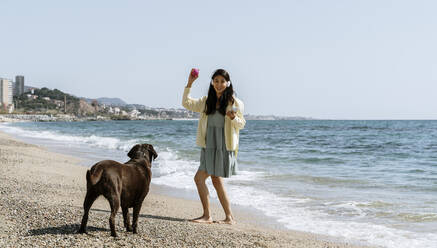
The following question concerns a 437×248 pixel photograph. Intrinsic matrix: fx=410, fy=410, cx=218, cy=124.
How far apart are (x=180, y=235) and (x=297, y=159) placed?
1112 cm

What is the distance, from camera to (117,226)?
447 cm

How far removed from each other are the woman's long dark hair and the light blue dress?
68 mm

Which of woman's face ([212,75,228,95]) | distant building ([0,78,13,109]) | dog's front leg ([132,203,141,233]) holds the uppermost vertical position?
distant building ([0,78,13,109])

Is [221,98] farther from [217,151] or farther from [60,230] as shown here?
[60,230]

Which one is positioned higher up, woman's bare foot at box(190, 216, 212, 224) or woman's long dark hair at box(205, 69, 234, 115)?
woman's long dark hair at box(205, 69, 234, 115)

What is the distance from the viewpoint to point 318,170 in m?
11.9

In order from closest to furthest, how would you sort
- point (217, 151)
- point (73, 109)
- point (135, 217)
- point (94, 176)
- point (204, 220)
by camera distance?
point (94, 176) < point (135, 217) < point (217, 151) < point (204, 220) < point (73, 109)

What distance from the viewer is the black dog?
3.73m

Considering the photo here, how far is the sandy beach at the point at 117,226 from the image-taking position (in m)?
3.85

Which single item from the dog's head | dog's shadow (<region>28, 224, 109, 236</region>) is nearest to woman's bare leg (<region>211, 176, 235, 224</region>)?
the dog's head

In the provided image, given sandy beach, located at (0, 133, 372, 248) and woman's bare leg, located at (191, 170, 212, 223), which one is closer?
sandy beach, located at (0, 133, 372, 248)

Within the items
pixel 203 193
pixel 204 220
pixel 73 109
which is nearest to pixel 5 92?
pixel 73 109

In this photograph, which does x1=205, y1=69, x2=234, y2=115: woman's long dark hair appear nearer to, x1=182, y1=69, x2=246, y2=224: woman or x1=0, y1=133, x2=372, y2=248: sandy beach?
x1=182, y1=69, x2=246, y2=224: woman

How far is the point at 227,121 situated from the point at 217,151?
0.42 meters
